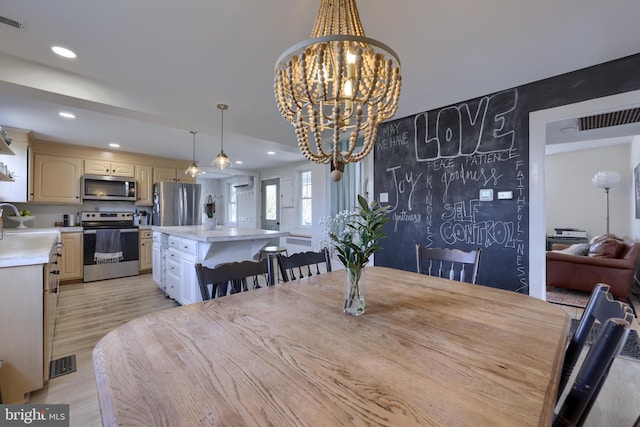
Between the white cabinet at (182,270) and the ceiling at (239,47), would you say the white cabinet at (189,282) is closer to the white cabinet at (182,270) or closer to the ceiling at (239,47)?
the white cabinet at (182,270)

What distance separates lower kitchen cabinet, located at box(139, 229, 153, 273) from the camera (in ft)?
16.5

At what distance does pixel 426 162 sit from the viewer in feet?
10.2

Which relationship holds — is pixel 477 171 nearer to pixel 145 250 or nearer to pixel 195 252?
pixel 195 252

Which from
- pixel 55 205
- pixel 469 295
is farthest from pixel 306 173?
pixel 469 295

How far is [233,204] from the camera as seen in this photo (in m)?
8.46

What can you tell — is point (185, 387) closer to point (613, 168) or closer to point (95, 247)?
point (95, 247)

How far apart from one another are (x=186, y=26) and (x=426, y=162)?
2.52m

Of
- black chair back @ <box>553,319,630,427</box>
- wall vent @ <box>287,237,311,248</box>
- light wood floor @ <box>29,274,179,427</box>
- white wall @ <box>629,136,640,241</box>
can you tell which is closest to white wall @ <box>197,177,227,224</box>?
wall vent @ <box>287,237,311,248</box>

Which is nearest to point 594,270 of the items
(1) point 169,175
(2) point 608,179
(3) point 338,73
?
(2) point 608,179

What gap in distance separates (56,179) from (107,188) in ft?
2.16

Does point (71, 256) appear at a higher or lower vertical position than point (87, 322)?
higher

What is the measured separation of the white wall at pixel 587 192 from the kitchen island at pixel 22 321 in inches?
312

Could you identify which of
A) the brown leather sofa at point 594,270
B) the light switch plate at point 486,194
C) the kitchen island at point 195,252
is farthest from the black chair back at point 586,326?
the brown leather sofa at point 594,270

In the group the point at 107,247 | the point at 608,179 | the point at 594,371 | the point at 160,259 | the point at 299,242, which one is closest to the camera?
the point at 594,371
